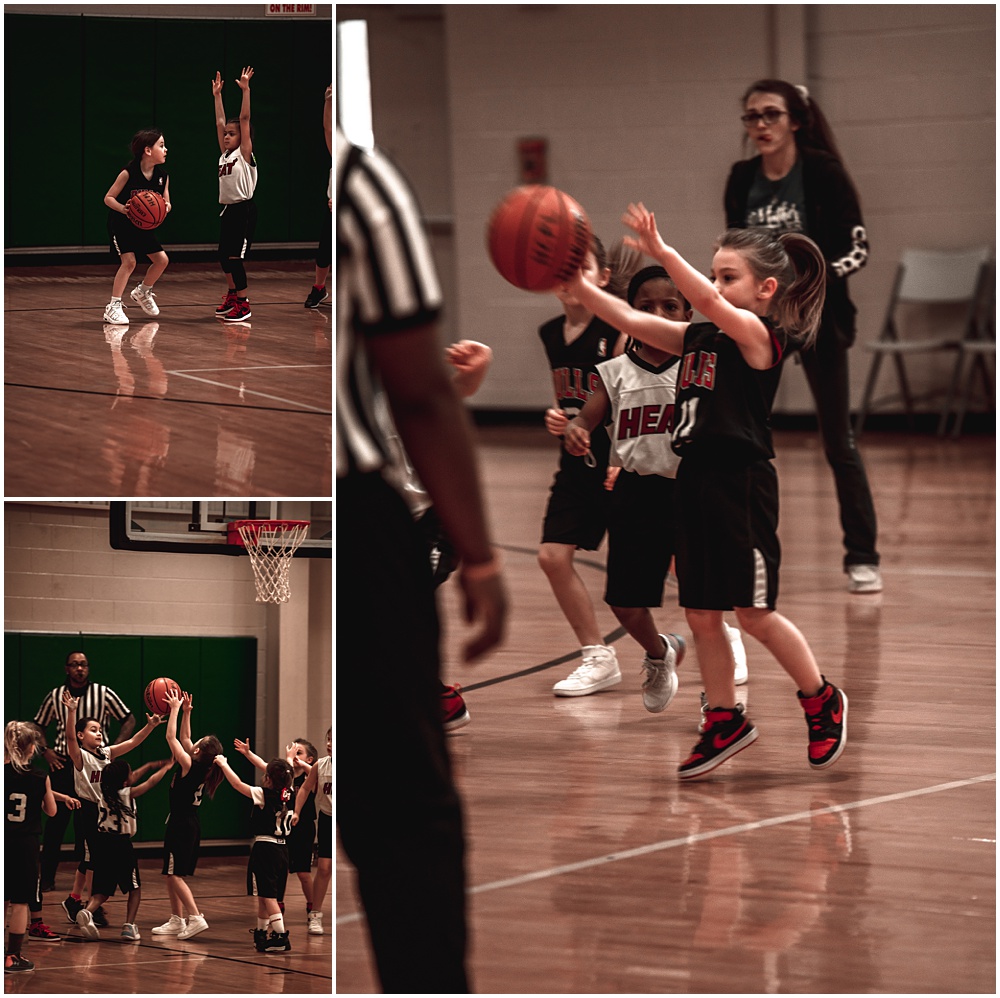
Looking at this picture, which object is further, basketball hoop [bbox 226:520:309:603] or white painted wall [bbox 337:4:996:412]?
white painted wall [bbox 337:4:996:412]

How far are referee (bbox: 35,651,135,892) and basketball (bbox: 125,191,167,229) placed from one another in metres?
1.10

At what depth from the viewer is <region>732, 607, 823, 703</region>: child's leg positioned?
3.66m

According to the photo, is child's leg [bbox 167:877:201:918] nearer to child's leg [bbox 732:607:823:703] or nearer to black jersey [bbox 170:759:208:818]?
black jersey [bbox 170:759:208:818]

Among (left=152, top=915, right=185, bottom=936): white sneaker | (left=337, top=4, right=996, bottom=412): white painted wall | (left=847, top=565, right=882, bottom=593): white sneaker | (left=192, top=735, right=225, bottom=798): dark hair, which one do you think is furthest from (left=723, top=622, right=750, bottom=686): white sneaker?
(left=337, top=4, right=996, bottom=412): white painted wall

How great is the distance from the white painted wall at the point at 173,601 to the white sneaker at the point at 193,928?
20.5 inches

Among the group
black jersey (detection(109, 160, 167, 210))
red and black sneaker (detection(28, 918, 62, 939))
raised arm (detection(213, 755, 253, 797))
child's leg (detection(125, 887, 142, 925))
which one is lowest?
child's leg (detection(125, 887, 142, 925))

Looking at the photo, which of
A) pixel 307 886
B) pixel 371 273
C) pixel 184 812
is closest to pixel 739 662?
pixel 307 886

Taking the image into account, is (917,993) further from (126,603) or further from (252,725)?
(126,603)

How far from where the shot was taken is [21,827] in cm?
329

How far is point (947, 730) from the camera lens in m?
4.16

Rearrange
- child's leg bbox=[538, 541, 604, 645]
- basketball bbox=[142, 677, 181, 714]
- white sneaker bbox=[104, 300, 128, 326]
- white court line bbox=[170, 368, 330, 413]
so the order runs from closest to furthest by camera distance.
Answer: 1. white court line bbox=[170, 368, 330, 413]
2. basketball bbox=[142, 677, 181, 714]
3. white sneaker bbox=[104, 300, 128, 326]
4. child's leg bbox=[538, 541, 604, 645]

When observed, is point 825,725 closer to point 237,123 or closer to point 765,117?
point 237,123

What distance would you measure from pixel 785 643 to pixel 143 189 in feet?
6.39

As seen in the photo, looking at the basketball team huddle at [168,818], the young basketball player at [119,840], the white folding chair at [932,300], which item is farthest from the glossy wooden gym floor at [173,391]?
the white folding chair at [932,300]
